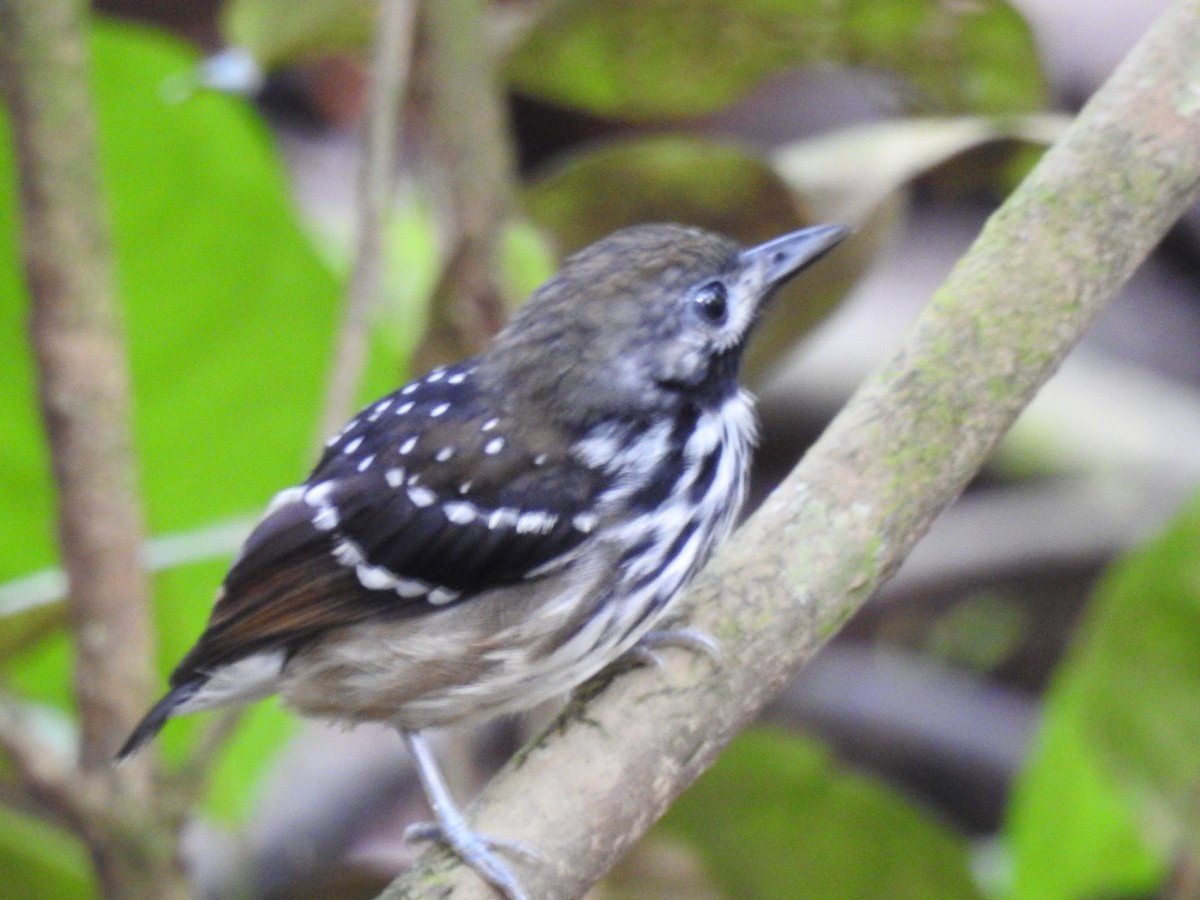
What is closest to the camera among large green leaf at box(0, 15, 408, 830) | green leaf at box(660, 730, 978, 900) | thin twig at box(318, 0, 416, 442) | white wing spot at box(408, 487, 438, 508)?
white wing spot at box(408, 487, 438, 508)

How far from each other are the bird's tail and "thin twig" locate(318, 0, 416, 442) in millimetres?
470

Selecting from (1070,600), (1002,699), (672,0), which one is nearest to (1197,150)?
(672,0)

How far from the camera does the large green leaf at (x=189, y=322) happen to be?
2.93 meters

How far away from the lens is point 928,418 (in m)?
2.04

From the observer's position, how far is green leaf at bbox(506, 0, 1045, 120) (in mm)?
2664

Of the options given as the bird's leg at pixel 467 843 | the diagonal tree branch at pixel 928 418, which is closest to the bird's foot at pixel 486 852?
the bird's leg at pixel 467 843

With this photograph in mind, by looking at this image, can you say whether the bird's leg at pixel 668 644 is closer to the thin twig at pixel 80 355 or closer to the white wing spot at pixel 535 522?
the white wing spot at pixel 535 522

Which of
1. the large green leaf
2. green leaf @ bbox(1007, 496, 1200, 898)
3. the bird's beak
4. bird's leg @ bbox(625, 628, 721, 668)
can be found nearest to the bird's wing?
→ bird's leg @ bbox(625, 628, 721, 668)

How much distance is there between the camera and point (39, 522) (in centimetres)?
297

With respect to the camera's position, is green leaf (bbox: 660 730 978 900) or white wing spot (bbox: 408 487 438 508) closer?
white wing spot (bbox: 408 487 438 508)

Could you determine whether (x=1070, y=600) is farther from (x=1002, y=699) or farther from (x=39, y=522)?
(x=39, y=522)

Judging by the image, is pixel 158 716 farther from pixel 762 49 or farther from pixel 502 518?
pixel 762 49

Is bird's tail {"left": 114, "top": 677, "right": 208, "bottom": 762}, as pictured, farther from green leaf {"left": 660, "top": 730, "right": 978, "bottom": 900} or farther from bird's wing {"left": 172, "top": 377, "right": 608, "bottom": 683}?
green leaf {"left": 660, "top": 730, "right": 978, "bottom": 900}

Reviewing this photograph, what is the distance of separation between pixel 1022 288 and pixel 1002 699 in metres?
2.51
